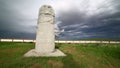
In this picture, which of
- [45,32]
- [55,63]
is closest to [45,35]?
[45,32]

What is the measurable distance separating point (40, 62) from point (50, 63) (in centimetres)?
86

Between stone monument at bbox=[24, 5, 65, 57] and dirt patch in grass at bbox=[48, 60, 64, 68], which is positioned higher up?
stone monument at bbox=[24, 5, 65, 57]

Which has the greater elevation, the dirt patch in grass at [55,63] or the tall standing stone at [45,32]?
the tall standing stone at [45,32]

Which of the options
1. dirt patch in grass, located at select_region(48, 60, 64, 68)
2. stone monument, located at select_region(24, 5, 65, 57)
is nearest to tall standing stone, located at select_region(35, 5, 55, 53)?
stone monument, located at select_region(24, 5, 65, 57)

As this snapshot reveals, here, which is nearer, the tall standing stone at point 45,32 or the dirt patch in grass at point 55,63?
the dirt patch in grass at point 55,63

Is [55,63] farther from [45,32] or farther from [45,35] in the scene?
[45,32]

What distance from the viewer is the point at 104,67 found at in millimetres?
13070

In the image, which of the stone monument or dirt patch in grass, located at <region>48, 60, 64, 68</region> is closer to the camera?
dirt patch in grass, located at <region>48, 60, 64, 68</region>

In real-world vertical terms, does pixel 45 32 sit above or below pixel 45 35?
above

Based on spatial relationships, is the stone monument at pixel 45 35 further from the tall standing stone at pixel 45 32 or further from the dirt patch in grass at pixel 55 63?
the dirt patch in grass at pixel 55 63

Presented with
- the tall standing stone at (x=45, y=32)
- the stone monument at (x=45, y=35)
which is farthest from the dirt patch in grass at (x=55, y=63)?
the tall standing stone at (x=45, y=32)

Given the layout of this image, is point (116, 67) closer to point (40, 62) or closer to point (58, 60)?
point (58, 60)

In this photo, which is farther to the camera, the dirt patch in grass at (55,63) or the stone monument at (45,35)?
the stone monument at (45,35)

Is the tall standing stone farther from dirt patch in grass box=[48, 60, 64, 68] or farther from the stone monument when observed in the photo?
dirt patch in grass box=[48, 60, 64, 68]
